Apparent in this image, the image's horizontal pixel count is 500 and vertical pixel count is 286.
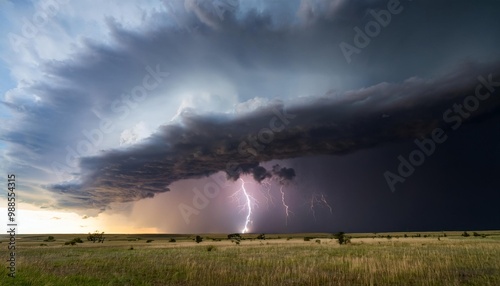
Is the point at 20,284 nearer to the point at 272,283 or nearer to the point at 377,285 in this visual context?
the point at 272,283

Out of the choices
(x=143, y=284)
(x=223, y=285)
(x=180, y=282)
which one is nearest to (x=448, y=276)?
(x=223, y=285)

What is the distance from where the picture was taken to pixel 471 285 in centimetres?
1622

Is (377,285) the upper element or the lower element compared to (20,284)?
lower

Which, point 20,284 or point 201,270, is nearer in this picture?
point 20,284

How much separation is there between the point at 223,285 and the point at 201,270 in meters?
5.79

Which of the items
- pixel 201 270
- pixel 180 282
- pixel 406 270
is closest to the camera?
pixel 180 282

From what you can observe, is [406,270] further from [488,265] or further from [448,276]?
[488,265]

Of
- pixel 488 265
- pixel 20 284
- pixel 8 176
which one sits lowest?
pixel 488 265

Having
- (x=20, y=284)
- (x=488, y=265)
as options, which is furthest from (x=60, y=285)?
(x=488, y=265)

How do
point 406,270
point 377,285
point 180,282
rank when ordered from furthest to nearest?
point 406,270, point 180,282, point 377,285

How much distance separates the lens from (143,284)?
59.6 ft

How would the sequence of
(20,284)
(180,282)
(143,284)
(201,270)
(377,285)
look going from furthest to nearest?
(201,270), (180,282), (143,284), (377,285), (20,284)

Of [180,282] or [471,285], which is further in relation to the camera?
[180,282]

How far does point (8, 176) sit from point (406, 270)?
2291 centimetres
